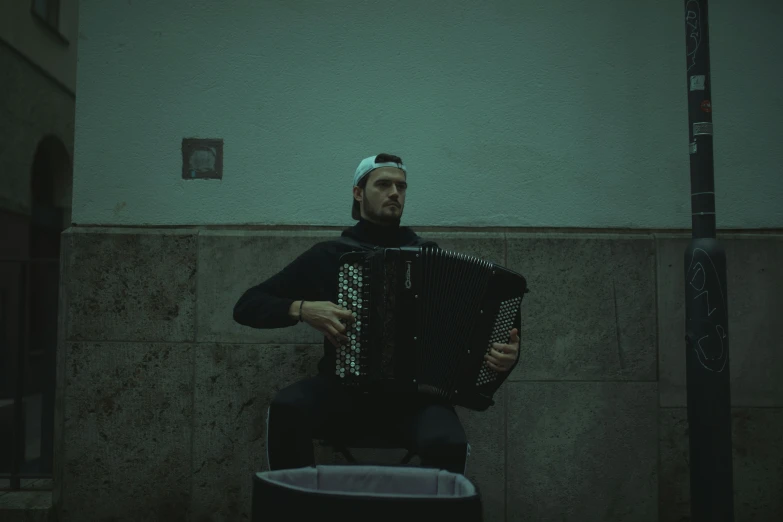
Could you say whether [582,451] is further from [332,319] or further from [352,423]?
[332,319]

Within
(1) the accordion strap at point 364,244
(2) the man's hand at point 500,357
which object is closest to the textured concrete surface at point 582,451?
(2) the man's hand at point 500,357

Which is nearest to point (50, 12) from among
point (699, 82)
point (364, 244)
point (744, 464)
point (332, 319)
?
point (364, 244)

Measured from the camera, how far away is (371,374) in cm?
246

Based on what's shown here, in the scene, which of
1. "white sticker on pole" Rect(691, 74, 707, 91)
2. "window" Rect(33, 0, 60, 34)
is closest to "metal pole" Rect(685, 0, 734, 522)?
"white sticker on pole" Rect(691, 74, 707, 91)

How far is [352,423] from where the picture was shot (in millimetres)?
2656

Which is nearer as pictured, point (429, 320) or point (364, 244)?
point (429, 320)

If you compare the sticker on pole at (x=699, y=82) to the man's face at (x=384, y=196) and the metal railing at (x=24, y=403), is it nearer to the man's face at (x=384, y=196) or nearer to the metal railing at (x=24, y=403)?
the man's face at (x=384, y=196)

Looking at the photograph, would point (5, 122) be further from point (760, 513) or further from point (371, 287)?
point (760, 513)

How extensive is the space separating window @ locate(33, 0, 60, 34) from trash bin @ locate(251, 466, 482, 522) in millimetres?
8926

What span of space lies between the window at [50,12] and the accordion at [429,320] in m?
8.43

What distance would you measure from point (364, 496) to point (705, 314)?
6.04 feet

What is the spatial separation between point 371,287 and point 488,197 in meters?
1.27

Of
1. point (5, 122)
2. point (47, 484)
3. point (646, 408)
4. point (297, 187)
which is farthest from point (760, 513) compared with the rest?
point (5, 122)

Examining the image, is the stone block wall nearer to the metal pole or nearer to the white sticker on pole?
the metal pole
